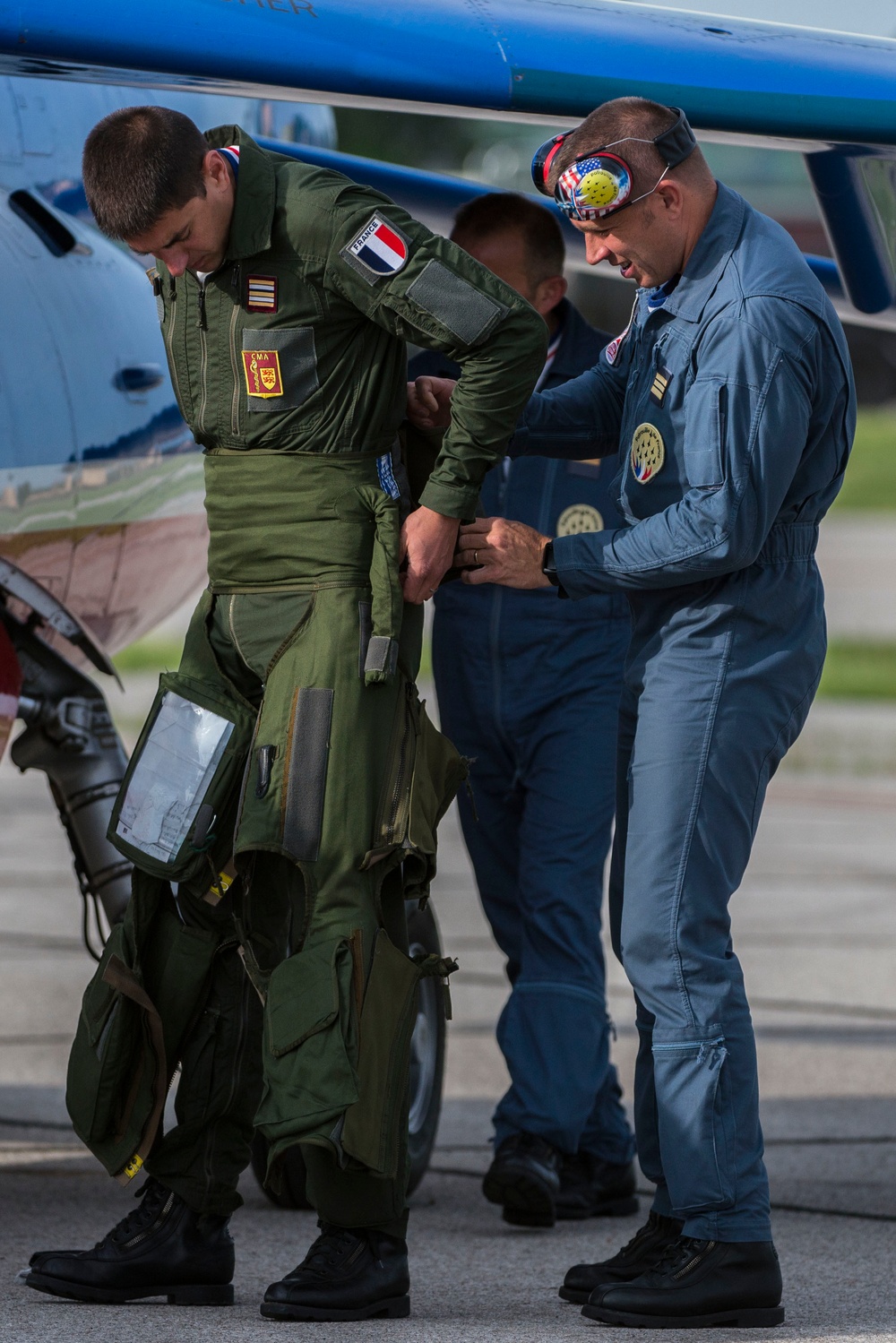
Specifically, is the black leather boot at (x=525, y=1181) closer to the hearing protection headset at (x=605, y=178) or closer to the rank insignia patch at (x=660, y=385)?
the rank insignia patch at (x=660, y=385)

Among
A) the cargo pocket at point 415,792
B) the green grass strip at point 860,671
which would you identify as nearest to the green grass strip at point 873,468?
the green grass strip at point 860,671

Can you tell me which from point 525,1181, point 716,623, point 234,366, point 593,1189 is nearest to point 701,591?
point 716,623

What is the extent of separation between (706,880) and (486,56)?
1922mm

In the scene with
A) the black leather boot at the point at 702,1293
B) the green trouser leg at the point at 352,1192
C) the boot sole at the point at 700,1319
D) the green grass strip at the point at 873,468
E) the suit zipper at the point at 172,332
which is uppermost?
the green grass strip at the point at 873,468

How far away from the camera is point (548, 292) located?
4.63 meters

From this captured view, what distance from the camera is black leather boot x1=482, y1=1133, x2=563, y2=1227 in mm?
4273

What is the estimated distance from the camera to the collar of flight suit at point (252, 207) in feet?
10.7

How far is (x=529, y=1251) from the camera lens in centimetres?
407

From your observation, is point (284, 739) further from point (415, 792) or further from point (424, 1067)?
point (424, 1067)

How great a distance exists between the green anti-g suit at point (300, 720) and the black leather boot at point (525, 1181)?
97 cm

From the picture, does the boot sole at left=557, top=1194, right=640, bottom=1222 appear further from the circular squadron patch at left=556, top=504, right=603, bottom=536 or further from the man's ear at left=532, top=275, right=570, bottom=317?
the man's ear at left=532, top=275, right=570, bottom=317

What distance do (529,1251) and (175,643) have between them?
77.0 feet

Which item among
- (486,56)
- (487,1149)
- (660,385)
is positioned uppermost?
(486,56)

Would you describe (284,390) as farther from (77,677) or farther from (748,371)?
(77,677)
